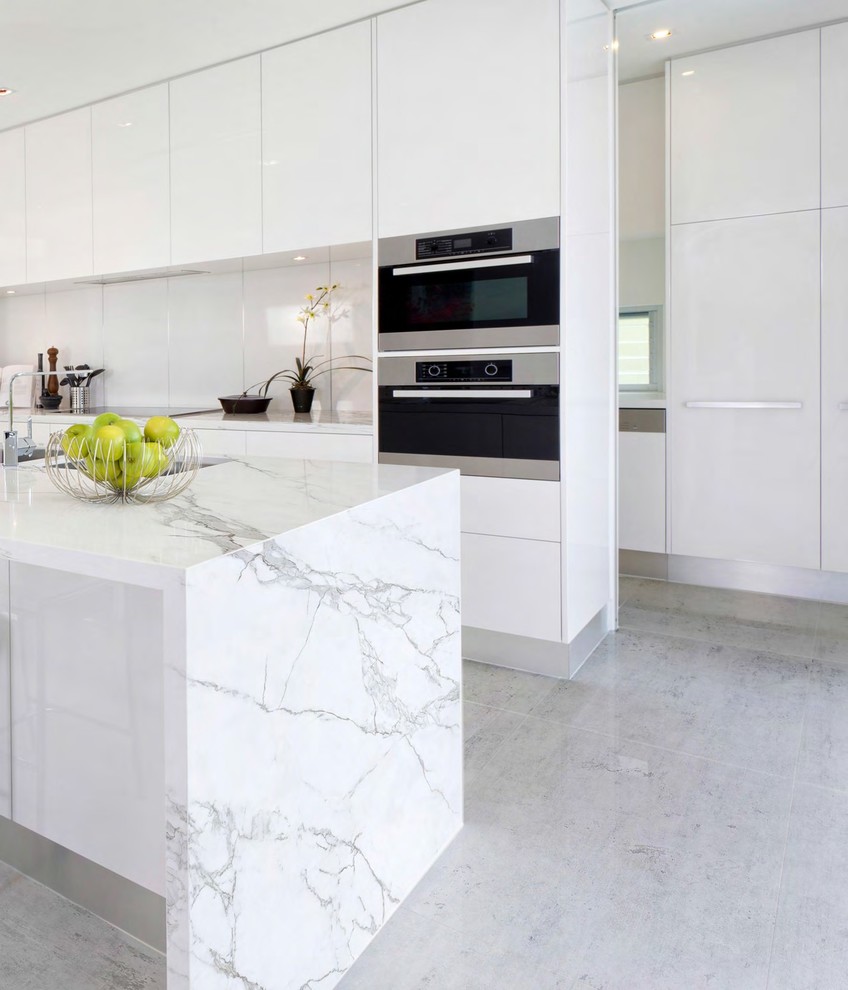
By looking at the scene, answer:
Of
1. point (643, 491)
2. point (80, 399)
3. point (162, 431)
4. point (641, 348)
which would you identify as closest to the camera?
point (162, 431)

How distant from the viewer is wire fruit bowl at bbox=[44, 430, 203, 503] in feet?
4.33

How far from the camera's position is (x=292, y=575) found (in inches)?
47.1

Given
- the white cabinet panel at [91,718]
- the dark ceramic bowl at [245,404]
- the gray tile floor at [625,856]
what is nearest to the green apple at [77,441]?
the white cabinet panel at [91,718]

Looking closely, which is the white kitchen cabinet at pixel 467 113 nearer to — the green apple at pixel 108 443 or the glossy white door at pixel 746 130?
the glossy white door at pixel 746 130

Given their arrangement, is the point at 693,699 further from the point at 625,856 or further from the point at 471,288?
the point at 471,288

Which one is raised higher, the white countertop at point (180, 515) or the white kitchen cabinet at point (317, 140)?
the white kitchen cabinet at point (317, 140)

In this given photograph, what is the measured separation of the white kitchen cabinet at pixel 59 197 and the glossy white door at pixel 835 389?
3536mm

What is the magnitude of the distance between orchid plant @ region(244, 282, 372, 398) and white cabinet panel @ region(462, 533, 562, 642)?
4.30 feet

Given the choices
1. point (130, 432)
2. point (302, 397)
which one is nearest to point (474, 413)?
point (302, 397)

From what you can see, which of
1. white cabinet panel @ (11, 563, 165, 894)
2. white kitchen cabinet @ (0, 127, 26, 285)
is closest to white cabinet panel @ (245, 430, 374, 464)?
white cabinet panel @ (11, 563, 165, 894)

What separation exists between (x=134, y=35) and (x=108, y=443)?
2.55 metres

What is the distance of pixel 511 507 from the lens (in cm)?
278

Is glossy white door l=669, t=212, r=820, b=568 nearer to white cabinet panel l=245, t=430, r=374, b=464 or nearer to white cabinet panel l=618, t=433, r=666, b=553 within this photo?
white cabinet panel l=618, t=433, r=666, b=553

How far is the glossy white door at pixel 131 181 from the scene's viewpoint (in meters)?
3.60
